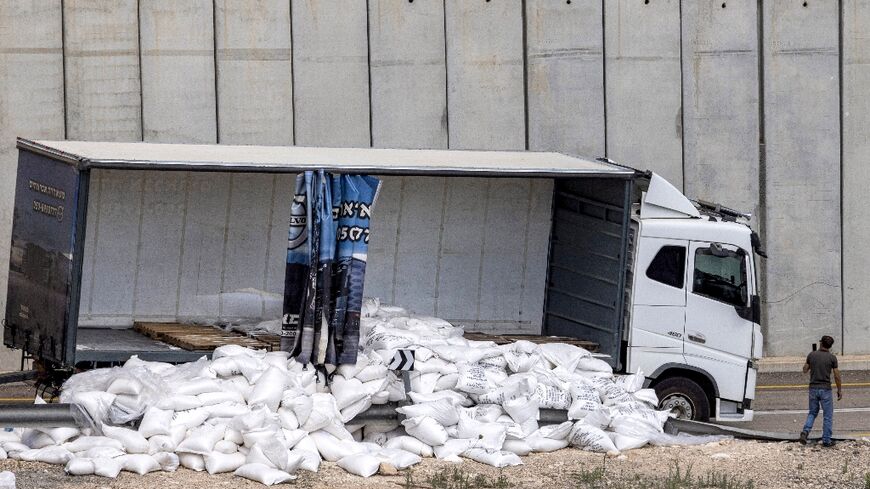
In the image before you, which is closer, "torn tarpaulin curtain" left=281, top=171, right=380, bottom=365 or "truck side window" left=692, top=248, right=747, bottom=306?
"torn tarpaulin curtain" left=281, top=171, right=380, bottom=365

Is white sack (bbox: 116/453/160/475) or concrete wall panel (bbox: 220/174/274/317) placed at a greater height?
concrete wall panel (bbox: 220/174/274/317)

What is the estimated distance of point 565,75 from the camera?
846 inches

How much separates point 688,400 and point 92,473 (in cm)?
698

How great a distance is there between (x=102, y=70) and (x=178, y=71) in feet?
3.47

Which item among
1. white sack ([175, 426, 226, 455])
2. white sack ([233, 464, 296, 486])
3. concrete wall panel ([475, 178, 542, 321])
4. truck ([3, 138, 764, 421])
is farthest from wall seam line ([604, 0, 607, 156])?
white sack ([233, 464, 296, 486])

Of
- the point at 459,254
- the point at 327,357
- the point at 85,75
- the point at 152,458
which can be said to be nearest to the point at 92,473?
the point at 152,458

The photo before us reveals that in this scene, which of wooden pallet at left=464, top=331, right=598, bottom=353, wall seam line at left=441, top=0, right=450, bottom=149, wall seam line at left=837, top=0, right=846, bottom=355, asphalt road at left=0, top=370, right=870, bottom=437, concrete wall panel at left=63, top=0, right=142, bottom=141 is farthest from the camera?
wall seam line at left=837, top=0, right=846, bottom=355

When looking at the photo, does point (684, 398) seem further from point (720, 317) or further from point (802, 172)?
point (802, 172)

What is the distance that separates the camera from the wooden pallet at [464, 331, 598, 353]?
52.2 feet

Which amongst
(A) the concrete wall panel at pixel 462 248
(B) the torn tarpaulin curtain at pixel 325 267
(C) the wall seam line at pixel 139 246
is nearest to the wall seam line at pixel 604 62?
(A) the concrete wall panel at pixel 462 248

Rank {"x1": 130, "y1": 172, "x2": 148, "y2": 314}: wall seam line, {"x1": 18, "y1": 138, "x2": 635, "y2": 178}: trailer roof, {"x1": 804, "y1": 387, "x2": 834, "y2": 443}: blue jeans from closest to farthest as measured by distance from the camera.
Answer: {"x1": 18, "y1": 138, "x2": 635, "y2": 178}: trailer roof, {"x1": 804, "y1": 387, "x2": 834, "y2": 443}: blue jeans, {"x1": 130, "y1": 172, "x2": 148, "y2": 314}: wall seam line

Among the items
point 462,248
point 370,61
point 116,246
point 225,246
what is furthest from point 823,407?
point 370,61

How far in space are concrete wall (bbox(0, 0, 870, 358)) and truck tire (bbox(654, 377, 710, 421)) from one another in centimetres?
196

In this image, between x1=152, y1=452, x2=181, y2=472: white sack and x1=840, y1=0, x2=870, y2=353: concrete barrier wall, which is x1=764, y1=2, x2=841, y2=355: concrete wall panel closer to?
x1=840, y1=0, x2=870, y2=353: concrete barrier wall
